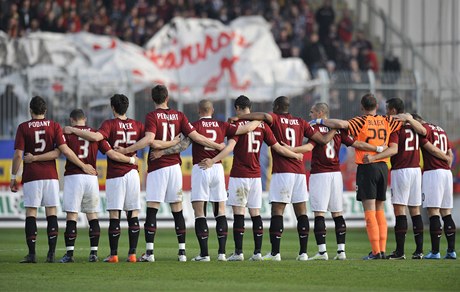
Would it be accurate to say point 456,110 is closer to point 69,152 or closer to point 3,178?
point 3,178

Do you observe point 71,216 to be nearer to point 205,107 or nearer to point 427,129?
point 205,107

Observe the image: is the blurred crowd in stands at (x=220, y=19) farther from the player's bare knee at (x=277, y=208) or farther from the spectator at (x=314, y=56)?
the player's bare knee at (x=277, y=208)

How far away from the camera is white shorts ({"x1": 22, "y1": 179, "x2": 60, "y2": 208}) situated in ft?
62.0

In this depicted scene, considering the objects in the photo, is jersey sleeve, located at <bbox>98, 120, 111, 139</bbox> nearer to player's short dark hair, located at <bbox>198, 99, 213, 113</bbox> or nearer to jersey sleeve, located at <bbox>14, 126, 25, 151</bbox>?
jersey sleeve, located at <bbox>14, 126, 25, 151</bbox>

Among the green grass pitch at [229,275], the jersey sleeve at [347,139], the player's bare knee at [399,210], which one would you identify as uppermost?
the jersey sleeve at [347,139]

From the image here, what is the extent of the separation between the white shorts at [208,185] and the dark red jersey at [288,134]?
914 millimetres

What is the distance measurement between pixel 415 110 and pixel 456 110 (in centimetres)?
121

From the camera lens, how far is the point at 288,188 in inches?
755

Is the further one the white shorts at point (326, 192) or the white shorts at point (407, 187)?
the white shorts at point (407, 187)

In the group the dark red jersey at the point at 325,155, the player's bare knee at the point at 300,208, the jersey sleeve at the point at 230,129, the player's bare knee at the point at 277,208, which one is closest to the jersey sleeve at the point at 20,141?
the jersey sleeve at the point at 230,129

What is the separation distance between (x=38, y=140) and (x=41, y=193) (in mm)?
812

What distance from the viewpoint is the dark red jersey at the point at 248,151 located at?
19234mm

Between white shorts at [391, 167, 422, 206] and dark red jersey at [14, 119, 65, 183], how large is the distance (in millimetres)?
5296

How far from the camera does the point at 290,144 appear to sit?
19281 mm
